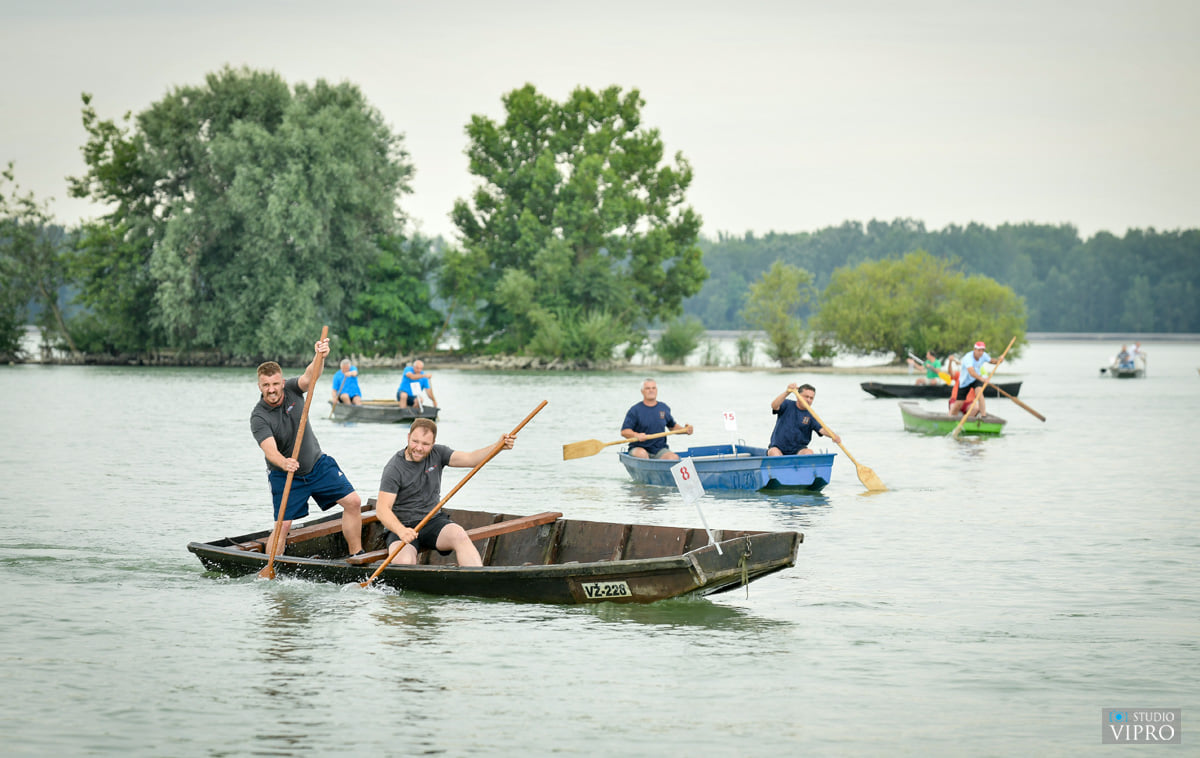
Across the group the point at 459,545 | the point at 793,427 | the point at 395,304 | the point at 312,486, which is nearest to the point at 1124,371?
the point at 395,304

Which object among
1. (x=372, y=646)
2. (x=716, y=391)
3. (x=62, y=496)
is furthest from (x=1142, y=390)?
(x=372, y=646)

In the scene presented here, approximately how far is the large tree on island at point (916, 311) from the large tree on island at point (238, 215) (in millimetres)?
24182

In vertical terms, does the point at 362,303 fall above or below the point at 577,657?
above

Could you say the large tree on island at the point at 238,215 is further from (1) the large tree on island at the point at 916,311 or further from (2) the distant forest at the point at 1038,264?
(2) the distant forest at the point at 1038,264

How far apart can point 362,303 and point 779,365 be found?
2349 cm

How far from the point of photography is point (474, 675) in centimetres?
856

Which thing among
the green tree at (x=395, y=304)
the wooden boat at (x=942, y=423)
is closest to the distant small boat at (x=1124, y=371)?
the green tree at (x=395, y=304)

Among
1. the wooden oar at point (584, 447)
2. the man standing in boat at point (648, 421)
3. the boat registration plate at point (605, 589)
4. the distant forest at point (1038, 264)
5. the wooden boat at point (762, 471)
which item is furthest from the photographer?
the distant forest at point (1038, 264)

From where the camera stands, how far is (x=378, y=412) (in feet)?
96.9

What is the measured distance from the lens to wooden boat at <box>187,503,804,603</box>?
9.74 m

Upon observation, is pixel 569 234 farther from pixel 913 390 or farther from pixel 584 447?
pixel 584 447

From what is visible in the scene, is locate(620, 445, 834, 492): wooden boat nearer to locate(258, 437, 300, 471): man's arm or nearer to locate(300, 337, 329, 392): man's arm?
locate(300, 337, 329, 392): man's arm

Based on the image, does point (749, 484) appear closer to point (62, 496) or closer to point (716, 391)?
point (62, 496)

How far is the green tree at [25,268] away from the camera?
209ft
